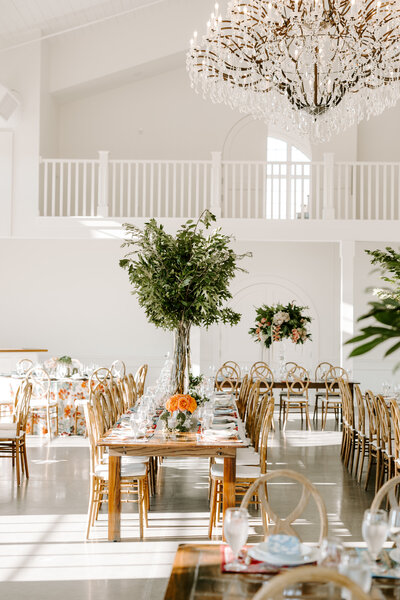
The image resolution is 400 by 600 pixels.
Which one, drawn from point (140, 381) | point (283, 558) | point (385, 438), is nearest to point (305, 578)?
point (283, 558)

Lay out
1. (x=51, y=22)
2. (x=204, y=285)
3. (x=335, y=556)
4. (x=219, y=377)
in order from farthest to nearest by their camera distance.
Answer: (x=51, y=22)
(x=219, y=377)
(x=204, y=285)
(x=335, y=556)

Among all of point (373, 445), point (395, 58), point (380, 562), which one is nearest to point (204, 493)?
point (373, 445)

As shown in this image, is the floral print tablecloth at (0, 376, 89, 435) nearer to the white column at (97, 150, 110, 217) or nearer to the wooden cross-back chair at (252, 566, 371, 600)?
the white column at (97, 150, 110, 217)

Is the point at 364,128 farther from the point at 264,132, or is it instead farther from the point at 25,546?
the point at 25,546

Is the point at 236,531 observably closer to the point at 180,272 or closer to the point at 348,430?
the point at 180,272

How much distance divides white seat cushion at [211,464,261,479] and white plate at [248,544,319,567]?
112 inches

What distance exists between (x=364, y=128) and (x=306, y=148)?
4.06 ft

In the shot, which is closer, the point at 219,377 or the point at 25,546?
the point at 25,546

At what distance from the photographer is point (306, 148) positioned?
14820 mm

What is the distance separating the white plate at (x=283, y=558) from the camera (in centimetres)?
251

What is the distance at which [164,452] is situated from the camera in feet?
16.9

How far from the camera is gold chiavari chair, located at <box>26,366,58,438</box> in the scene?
954 cm

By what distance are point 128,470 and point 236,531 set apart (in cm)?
306

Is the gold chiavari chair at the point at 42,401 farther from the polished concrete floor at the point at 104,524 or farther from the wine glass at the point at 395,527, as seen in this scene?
the wine glass at the point at 395,527
